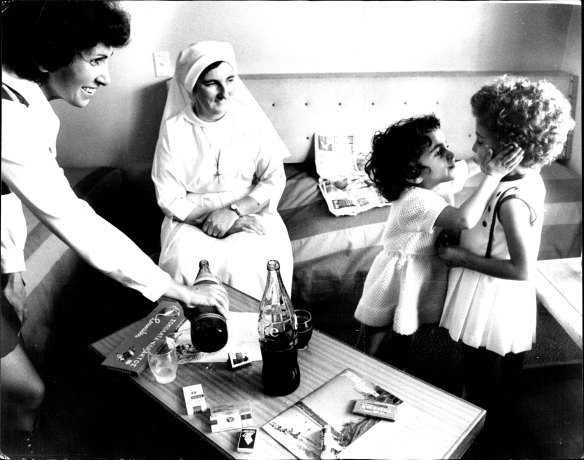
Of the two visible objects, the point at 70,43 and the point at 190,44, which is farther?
the point at 190,44

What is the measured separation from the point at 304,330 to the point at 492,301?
426 mm

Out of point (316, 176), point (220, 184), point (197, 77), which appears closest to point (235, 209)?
point (220, 184)

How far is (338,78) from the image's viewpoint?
1.27 meters

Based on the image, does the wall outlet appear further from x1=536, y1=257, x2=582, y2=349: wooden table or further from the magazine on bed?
x1=536, y1=257, x2=582, y2=349: wooden table

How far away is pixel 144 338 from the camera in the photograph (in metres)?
1.00

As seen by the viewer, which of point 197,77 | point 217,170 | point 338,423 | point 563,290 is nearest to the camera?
point 338,423

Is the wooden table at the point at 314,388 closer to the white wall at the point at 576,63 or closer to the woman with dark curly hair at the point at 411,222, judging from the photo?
the woman with dark curly hair at the point at 411,222

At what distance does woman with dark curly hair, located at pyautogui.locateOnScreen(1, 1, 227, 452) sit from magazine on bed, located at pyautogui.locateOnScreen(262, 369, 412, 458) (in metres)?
0.25

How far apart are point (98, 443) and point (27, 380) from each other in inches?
9.7

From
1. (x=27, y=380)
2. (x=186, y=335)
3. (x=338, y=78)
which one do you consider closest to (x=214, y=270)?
(x=186, y=335)

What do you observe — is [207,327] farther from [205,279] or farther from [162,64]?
[162,64]

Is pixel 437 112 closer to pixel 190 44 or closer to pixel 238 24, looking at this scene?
pixel 238 24

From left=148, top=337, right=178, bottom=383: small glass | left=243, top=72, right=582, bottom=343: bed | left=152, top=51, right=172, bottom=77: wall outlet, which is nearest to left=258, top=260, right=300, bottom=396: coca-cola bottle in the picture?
left=148, top=337, right=178, bottom=383: small glass

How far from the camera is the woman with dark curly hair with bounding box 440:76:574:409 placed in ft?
3.00
